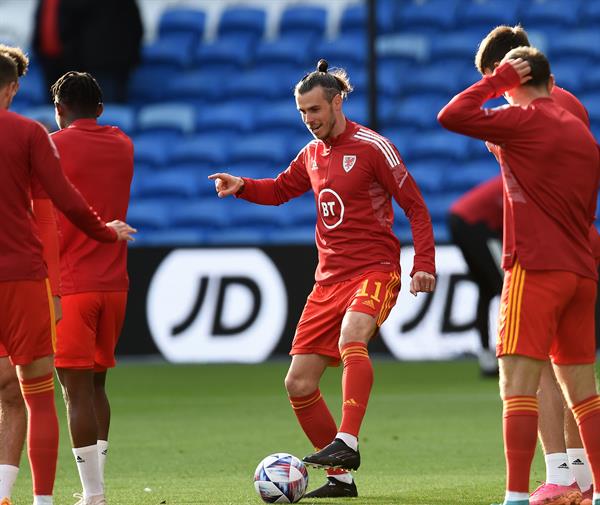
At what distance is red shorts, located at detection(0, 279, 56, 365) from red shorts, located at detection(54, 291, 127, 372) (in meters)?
0.66

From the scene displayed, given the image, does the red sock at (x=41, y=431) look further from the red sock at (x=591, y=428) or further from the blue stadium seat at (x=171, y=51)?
the blue stadium seat at (x=171, y=51)

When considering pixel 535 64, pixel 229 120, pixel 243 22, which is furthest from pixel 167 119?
pixel 535 64

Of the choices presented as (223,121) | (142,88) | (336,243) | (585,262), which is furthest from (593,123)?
(585,262)

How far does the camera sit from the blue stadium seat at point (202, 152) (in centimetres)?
1869

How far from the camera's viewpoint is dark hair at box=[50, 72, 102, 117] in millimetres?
6484

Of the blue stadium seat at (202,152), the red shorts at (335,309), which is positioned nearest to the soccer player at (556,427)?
the red shorts at (335,309)

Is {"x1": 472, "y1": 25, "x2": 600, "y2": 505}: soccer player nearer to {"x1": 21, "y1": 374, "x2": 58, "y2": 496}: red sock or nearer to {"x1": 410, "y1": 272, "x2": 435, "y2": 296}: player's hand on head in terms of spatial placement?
{"x1": 410, "y1": 272, "x2": 435, "y2": 296}: player's hand on head

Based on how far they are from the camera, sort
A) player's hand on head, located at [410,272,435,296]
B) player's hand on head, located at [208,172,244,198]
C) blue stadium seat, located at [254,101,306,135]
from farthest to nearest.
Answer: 1. blue stadium seat, located at [254,101,306,135]
2. player's hand on head, located at [208,172,244,198]
3. player's hand on head, located at [410,272,435,296]

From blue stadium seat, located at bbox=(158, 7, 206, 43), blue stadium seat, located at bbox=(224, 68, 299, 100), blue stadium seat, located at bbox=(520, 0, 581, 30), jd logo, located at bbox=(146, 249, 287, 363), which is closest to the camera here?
jd logo, located at bbox=(146, 249, 287, 363)

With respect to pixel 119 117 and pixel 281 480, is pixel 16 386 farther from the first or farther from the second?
pixel 119 117

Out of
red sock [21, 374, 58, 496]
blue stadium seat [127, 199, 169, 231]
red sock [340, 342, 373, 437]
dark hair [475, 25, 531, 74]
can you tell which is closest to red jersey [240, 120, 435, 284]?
red sock [340, 342, 373, 437]

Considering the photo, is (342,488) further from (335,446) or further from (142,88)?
(142,88)

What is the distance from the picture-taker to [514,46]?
640 centimetres

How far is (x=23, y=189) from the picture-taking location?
5.66 metres
